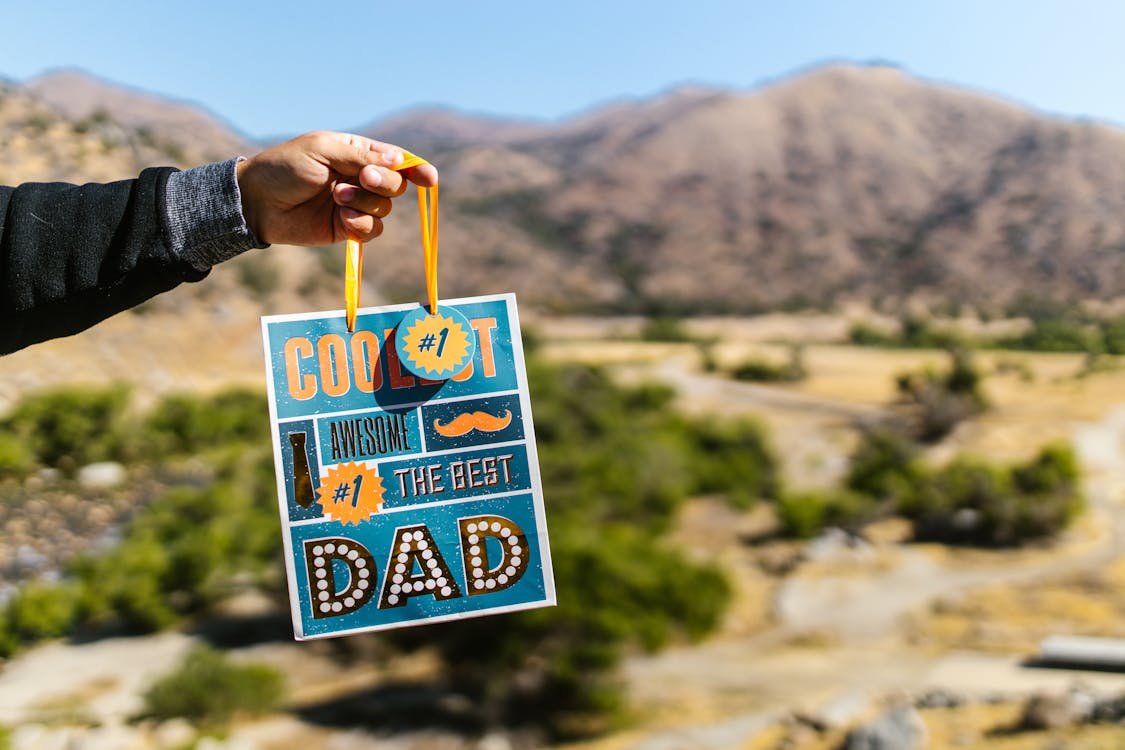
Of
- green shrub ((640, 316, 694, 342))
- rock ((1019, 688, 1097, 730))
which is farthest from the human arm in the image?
green shrub ((640, 316, 694, 342))

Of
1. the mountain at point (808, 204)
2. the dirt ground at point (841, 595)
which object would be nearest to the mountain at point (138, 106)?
the mountain at point (808, 204)

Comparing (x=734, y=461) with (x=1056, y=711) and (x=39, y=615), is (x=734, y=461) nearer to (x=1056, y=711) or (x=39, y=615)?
(x=1056, y=711)

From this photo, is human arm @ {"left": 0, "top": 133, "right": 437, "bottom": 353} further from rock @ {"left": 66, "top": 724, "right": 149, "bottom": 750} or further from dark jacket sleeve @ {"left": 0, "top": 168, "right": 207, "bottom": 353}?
rock @ {"left": 66, "top": 724, "right": 149, "bottom": 750}

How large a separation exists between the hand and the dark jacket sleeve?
14cm

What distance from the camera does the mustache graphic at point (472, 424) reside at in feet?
4.77

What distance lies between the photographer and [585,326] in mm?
37062

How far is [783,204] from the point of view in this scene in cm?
5025

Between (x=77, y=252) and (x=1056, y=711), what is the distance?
625 centimetres

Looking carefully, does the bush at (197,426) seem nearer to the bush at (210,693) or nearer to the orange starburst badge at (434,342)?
the bush at (210,693)

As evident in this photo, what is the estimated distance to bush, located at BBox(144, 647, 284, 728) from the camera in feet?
19.1

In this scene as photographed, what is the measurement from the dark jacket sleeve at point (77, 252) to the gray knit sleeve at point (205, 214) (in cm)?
2

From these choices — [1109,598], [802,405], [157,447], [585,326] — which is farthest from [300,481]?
[585,326]

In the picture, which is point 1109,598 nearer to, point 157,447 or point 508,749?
point 508,749

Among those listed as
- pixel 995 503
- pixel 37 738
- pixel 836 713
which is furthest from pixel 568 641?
pixel 995 503
